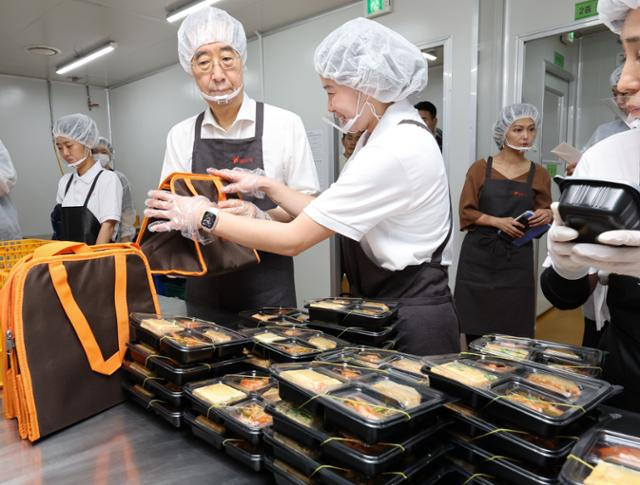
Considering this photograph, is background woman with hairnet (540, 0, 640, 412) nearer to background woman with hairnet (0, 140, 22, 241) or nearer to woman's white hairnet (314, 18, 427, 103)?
woman's white hairnet (314, 18, 427, 103)

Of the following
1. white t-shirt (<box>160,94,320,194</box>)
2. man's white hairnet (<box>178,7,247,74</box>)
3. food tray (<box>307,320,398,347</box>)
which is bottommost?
food tray (<box>307,320,398,347</box>)

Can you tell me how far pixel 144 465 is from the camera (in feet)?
2.80

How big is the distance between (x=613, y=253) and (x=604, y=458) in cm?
36

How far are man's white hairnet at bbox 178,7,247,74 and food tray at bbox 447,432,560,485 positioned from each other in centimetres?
148

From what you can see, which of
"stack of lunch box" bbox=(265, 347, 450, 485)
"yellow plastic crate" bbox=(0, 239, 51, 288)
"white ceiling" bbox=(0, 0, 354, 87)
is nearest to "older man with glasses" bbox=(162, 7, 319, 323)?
"yellow plastic crate" bbox=(0, 239, 51, 288)

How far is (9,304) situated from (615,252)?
1.20m

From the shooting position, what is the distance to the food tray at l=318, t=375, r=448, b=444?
63 centimetres

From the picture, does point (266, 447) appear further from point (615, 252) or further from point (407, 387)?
point (615, 252)

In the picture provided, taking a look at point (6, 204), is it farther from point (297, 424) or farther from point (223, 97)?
point (297, 424)

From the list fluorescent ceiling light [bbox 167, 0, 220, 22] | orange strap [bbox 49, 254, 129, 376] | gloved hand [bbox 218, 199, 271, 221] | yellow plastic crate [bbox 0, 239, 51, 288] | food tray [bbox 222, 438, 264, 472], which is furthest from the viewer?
fluorescent ceiling light [bbox 167, 0, 220, 22]

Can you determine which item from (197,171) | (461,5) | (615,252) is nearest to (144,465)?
(615,252)

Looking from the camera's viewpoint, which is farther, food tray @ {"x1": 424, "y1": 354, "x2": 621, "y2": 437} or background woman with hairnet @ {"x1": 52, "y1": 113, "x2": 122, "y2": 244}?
background woman with hairnet @ {"x1": 52, "y1": 113, "x2": 122, "y2": 244}

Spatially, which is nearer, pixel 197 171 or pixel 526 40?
pixel 197 171

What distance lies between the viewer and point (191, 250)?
4.57 ft
